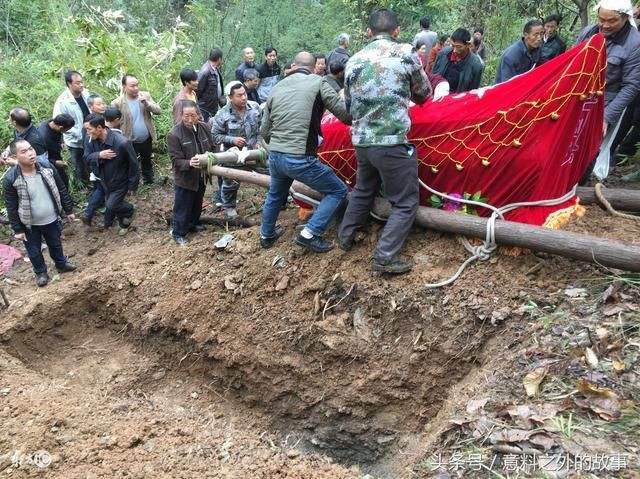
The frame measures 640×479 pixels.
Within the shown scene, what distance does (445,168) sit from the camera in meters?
4.11

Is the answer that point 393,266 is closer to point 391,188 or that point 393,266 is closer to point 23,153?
point 391,188

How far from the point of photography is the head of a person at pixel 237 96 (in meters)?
5.93

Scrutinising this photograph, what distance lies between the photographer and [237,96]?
5.95 metres

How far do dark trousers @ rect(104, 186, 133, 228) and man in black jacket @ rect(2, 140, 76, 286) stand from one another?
2.50ft

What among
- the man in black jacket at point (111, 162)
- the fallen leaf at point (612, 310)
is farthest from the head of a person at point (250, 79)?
the fallen leaf at point (612, 310)

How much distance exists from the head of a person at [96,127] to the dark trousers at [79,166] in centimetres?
119

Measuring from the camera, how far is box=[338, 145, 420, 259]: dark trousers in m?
3.89

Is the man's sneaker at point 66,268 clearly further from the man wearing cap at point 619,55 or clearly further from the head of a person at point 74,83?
the man wearing cap at point 619,55

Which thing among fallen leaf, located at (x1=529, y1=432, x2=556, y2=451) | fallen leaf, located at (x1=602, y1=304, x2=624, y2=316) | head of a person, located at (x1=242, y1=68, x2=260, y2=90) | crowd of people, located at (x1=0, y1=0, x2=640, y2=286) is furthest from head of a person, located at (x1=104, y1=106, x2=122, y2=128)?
fallen leaf, located at (x1=529, y1=432, x2=556, y2=451)

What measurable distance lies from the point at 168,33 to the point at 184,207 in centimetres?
607

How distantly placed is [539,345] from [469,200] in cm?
130

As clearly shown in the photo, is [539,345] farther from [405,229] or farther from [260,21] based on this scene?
[260,21]

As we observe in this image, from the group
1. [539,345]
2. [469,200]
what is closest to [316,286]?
[469,200]

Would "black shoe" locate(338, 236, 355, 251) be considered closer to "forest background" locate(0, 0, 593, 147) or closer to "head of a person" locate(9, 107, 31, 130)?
"head of a person" locate(9, 107, 31, 130)
